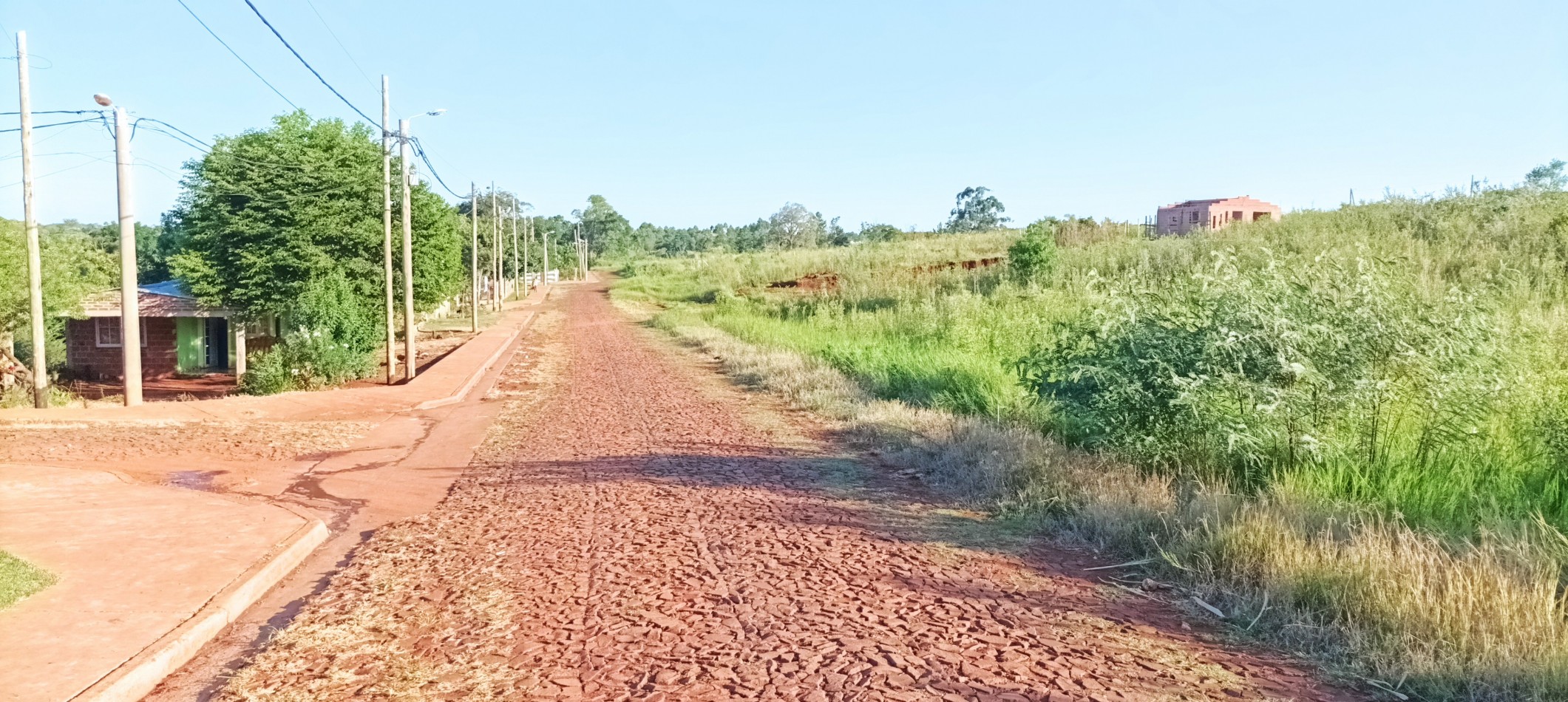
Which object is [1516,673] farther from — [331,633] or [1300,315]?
[331,633]

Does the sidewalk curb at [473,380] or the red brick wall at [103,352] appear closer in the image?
the sidewalk curb at [473,380]

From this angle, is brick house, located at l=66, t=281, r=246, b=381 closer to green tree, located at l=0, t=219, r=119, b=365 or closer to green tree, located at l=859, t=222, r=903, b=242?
green tree, located at l=0, t=219, r=119, b=365

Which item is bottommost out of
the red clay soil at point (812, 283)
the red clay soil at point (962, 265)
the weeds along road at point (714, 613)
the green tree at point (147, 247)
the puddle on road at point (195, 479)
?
the puddle on road at point (195, 479)

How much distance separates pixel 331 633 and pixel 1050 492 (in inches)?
212

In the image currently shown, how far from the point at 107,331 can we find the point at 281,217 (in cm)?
1108

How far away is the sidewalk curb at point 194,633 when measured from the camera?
179 inches

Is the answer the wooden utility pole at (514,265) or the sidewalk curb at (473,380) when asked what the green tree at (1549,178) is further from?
the wooden utility pole at (514,265)

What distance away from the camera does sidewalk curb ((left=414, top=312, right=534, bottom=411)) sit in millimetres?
17016

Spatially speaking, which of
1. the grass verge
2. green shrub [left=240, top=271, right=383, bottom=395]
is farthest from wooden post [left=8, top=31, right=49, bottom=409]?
the grass verge

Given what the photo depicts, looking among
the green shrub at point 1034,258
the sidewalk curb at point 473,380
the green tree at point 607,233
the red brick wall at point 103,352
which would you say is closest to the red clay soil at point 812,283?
the green shrub at point 1034,258

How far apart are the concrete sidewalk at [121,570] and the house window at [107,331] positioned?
90.1 feet

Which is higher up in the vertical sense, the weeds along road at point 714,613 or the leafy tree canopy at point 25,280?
the leafy tree canopy at point 25,280

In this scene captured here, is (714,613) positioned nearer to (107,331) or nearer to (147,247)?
(107,331)

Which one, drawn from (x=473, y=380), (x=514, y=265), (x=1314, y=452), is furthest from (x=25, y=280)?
(x=514, y=265)
